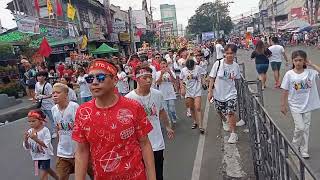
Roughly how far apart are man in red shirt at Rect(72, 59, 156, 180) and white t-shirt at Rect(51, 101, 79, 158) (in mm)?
2048

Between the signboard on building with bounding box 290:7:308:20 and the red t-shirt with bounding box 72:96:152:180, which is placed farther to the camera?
the signboard on building with bounding box 290:7:308:20

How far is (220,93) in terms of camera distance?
7.89 metres

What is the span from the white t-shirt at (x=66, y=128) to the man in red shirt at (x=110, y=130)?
205cm

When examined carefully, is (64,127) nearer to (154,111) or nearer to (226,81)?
(154,111)

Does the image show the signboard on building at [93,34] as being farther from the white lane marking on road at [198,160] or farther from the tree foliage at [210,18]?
→ the tree foliage at [210,18]

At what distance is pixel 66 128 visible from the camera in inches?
215

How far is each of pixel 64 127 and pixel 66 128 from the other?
3cm

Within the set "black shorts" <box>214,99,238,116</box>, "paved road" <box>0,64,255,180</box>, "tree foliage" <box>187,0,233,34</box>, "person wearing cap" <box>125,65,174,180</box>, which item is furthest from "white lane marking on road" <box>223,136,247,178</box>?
"tree foliage" <box>187,0,233,34</box>

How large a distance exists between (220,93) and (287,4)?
114 m

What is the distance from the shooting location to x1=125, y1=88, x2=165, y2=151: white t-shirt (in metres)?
5.05

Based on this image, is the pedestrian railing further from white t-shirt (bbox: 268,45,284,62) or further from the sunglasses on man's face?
white t-shirt (bbox: 268,45,284,62)

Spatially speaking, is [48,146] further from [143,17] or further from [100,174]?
[143,17]

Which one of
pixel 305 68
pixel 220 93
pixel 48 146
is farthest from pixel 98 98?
pixel 220 93

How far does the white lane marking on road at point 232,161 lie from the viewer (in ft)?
20.4
